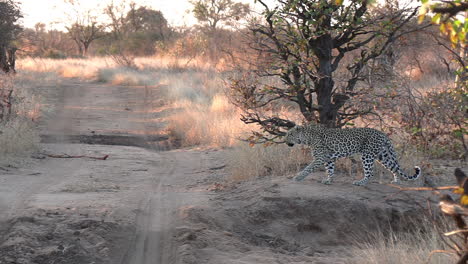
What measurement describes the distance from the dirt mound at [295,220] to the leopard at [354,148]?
0.34m

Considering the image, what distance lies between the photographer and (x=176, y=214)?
23.2ft

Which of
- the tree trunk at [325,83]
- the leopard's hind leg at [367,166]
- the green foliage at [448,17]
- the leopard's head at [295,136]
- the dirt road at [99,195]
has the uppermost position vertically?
the green foliage at [448,17]

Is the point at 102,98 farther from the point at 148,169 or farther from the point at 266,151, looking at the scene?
the point at 266,151

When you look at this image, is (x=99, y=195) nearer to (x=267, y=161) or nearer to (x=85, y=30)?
(x=267, y=161)

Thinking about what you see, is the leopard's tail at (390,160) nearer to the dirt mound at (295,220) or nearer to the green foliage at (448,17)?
the dirt mound at (295,220)

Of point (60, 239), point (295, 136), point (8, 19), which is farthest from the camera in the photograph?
point (8, 19)

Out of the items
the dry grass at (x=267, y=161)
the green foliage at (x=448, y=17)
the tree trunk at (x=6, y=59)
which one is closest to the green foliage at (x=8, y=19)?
the tree trunk at (x=6, y=59)

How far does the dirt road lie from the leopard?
186cm

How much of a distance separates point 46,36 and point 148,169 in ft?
198

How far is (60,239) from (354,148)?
13.9 ft

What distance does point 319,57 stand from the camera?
9234 mm

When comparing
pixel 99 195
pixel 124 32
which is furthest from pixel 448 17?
pixel 124 32

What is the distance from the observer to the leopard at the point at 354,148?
25.6 feet

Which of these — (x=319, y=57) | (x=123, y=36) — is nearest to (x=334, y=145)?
(x=319, y=57)
